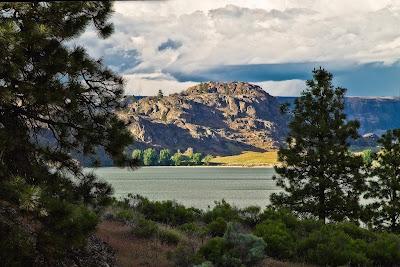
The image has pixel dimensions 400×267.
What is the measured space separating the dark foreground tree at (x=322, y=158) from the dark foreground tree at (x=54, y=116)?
75.1 ft

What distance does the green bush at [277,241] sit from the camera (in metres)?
16.4

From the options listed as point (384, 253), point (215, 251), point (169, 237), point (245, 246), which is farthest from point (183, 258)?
point (384, 253)

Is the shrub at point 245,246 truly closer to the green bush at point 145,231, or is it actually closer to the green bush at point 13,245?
the green bush at point 145,231

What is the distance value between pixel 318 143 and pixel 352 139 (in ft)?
7.89

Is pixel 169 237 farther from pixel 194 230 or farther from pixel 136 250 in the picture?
pixel 194 230

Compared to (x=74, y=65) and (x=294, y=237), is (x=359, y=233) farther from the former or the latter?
(x=74, y=65)

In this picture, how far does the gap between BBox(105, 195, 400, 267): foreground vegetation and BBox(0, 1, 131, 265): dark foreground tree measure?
12.0 feet

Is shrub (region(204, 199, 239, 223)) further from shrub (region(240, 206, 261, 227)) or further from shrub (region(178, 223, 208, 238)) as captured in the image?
shrub (region(178, 223, 208, 238))

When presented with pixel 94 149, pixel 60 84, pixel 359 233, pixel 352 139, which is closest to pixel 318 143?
pixel 352 139

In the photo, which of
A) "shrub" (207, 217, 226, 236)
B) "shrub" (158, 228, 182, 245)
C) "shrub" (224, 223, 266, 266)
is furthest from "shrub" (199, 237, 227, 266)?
"shrub" (207, 217, 226, 236)

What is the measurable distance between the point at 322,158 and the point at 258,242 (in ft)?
65.3

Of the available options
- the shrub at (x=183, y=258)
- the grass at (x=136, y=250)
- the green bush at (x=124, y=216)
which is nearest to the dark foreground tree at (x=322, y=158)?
the green bush at (x=124, y=216)

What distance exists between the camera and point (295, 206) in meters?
32.8

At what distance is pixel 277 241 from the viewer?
16578 mm
